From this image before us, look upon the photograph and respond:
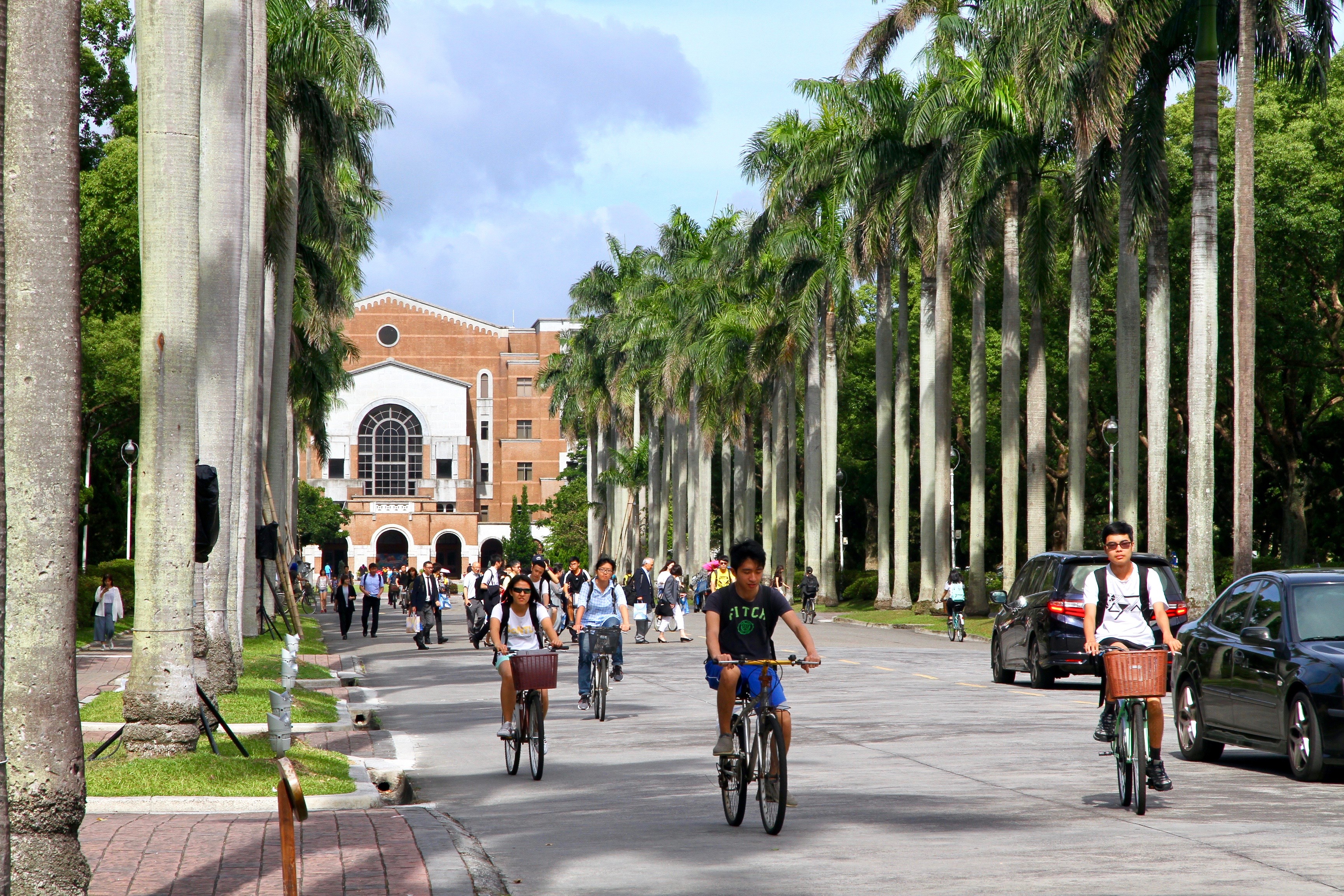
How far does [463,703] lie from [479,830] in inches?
396

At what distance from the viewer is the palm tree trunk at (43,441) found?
6.88 meters

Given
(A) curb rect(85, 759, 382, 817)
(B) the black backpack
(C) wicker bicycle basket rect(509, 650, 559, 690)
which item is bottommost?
(A) curb rect(85, 759, 382, 817)

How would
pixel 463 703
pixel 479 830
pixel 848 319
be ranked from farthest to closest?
pixel 848 319
pixel 463 703
pixel 479 830

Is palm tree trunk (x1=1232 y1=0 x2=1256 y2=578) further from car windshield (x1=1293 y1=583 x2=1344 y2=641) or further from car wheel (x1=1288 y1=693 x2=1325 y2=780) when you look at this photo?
car wheel (x1=1288 y1=693 x2=1325 y2=780)

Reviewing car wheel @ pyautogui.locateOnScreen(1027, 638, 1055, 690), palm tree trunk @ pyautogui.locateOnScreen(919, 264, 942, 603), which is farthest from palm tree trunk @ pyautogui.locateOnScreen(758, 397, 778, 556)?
car wheel @ pyautogui.locateOnScreen(1027, 638, 1055, 690)

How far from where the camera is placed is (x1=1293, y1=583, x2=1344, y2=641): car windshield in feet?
38.0

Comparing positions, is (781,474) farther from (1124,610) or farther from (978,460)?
(1124,610)

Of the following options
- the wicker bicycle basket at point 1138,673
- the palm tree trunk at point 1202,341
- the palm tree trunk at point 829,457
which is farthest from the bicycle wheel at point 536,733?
the palm tree trunk at point 829,457

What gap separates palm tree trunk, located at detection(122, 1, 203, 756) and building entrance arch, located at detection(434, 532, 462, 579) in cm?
10376

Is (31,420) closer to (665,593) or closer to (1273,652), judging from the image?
(1273,652)

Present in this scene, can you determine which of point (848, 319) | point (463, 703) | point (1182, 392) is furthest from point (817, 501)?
point (463, 703)

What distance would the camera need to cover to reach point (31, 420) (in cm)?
701

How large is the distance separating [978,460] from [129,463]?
24670 mm

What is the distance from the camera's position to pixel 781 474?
62.0 metres
